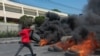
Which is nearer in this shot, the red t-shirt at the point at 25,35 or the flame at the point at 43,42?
the red t-shirt at the point at 25,35

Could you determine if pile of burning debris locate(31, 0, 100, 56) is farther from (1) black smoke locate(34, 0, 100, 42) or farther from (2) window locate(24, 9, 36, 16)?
(2) window locate(24, 9, 36, 16)

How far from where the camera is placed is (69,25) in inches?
764

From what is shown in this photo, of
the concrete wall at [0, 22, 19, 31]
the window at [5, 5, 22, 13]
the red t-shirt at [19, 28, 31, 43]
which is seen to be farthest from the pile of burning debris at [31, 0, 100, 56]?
the window at [5, 5, 22, 13]

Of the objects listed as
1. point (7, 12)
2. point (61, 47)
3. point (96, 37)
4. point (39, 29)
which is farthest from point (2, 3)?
point (96, 37)

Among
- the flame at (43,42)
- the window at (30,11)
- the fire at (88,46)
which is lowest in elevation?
the flame at (43,42)

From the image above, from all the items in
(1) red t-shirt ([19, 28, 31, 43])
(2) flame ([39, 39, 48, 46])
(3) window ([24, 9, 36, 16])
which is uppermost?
(3) window ([24, 9, 36, 16])

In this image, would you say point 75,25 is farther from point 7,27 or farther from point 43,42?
point 7,27

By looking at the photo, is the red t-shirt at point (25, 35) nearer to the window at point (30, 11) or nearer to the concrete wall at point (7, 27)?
the concrete wall at point (7, 27)

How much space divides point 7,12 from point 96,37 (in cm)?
5660

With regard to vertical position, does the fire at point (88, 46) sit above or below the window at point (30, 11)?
below

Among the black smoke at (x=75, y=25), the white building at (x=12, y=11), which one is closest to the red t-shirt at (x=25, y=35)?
the black smoke at (x=75, y=25)

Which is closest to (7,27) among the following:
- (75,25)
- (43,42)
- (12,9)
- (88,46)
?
(12,9)

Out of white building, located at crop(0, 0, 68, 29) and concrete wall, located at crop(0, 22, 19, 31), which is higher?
white building, located at crop(0, 0, 68, 29)

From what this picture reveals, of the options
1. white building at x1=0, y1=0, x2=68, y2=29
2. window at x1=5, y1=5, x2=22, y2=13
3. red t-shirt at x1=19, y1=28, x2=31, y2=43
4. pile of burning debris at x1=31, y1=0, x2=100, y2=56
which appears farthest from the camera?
window at x1=5, y1=5, x2=22, y2=13
